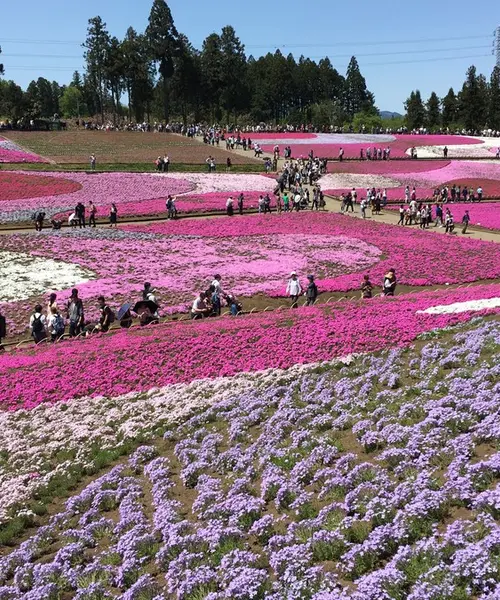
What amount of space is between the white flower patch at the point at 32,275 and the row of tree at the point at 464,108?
113901 mm

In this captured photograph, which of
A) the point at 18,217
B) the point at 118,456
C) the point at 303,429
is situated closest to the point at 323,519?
the point at 303,429

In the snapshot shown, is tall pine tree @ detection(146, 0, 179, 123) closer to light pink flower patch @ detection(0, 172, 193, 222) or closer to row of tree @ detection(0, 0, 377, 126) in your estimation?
row of tree @ detection(0, 0, 377, 126)

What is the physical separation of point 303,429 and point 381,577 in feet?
17.5

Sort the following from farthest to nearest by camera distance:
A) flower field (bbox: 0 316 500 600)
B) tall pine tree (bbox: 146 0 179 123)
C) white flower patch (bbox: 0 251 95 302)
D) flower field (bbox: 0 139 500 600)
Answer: tall pine tree (bbox: 146 0 179 123)
white flower patch (bbox: 0 251 95 302)
flower field (bbox: 0 139 500 600)
flower field (bbox: 0 316 500 600)

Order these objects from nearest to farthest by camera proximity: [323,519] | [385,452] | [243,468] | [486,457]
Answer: [323,519] → [486,457] → [385,452] → [243,468]

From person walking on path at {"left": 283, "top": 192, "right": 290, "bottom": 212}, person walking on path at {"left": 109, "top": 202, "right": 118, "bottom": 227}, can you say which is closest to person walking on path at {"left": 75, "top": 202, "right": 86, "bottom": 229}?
person walking on path at {"left": 109, "top": 202, "right": 118, "bottom": 227}

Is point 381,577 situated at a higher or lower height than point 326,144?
lower

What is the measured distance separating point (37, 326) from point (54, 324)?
56 centimetres

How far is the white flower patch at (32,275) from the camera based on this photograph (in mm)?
27122

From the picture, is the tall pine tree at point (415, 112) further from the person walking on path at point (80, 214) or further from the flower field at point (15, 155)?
the person walking on path at point (80, 214)

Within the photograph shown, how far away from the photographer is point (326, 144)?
88.2m

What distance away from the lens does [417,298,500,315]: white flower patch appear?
18.3 metres

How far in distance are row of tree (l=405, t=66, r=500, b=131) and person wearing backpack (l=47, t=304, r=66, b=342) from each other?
12163 centimetres

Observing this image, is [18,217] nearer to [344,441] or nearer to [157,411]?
[157,411]
